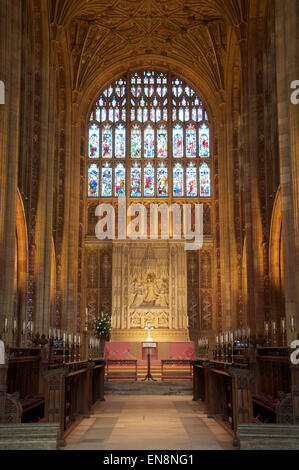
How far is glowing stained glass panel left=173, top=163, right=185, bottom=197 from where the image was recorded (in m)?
29.8

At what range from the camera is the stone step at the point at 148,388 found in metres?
19.4

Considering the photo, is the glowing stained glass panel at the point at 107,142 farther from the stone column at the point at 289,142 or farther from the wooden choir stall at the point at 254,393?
the wooden choir stall at the point at 254,393

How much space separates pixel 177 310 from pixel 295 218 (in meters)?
13.6

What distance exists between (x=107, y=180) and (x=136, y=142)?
2.57 metres

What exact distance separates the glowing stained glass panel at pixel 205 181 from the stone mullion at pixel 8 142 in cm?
1452

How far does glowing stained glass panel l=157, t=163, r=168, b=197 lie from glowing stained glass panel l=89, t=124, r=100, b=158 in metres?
3.39

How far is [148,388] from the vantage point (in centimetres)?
1970

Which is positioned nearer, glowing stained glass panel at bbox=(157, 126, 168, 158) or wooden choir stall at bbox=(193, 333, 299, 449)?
wooden choir stall at bbox=(193, 333, 299, 449)

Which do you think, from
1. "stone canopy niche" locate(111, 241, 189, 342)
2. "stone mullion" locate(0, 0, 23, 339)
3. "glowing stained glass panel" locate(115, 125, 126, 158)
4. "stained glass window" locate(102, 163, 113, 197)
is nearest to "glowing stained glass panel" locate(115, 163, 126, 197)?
"stained glass window" locate(102, 163, 113, 197)

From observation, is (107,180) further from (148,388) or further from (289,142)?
(289,142)

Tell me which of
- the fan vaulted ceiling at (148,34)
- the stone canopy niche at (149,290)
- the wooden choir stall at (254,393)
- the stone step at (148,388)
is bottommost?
the stone step at (148,388)

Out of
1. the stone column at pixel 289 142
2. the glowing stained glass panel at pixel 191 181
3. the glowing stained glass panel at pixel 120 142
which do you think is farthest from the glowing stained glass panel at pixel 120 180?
the stone column at pixel 289 142

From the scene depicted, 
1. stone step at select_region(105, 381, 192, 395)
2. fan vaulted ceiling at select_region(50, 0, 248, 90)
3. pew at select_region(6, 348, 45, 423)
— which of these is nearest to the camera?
pew at select_region(6, 348, 45, 423)

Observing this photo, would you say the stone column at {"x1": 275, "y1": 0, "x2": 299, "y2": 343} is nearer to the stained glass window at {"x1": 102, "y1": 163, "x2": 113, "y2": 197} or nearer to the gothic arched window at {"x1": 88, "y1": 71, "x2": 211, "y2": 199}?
the gothic arched window at {"x1": 88, "y1": 71, "x2": 211, "y2": 199}
